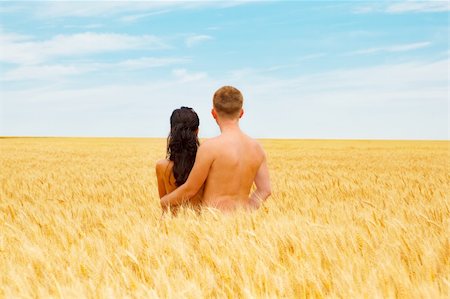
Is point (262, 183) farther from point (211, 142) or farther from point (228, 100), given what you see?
point (228, 100)

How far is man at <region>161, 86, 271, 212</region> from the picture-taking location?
12.0ft

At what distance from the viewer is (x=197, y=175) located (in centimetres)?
371

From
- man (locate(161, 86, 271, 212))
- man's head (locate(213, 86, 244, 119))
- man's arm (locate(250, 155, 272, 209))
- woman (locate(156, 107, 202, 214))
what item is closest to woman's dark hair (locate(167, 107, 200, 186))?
woman (locate(156, 107, 202, 214))

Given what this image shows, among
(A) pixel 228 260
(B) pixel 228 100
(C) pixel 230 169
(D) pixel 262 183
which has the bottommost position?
(A) pixel 228 260

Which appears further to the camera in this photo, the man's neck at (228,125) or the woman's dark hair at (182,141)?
the woman's dark hair at (182,141)

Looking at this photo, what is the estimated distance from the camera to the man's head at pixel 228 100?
3613mm

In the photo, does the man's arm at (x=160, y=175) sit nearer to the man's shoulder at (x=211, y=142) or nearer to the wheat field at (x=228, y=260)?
the man's shoulder at (x=211, y=142)

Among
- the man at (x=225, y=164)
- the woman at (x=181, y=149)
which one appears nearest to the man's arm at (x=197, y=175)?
the man at (x=225, y=164)

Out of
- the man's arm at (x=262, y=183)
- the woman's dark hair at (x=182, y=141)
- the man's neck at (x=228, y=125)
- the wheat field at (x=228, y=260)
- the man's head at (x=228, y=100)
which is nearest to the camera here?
the wheat field at (x=228, y=260)

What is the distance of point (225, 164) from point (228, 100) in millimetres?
434

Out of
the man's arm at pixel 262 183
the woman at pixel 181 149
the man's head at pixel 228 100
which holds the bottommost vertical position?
the man's arm at pixel 262 183

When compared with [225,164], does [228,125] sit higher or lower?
higher

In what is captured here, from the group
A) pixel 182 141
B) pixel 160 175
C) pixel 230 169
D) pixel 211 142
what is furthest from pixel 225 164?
pixel 160 175

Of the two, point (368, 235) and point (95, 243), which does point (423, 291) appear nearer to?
point (368, 235)
